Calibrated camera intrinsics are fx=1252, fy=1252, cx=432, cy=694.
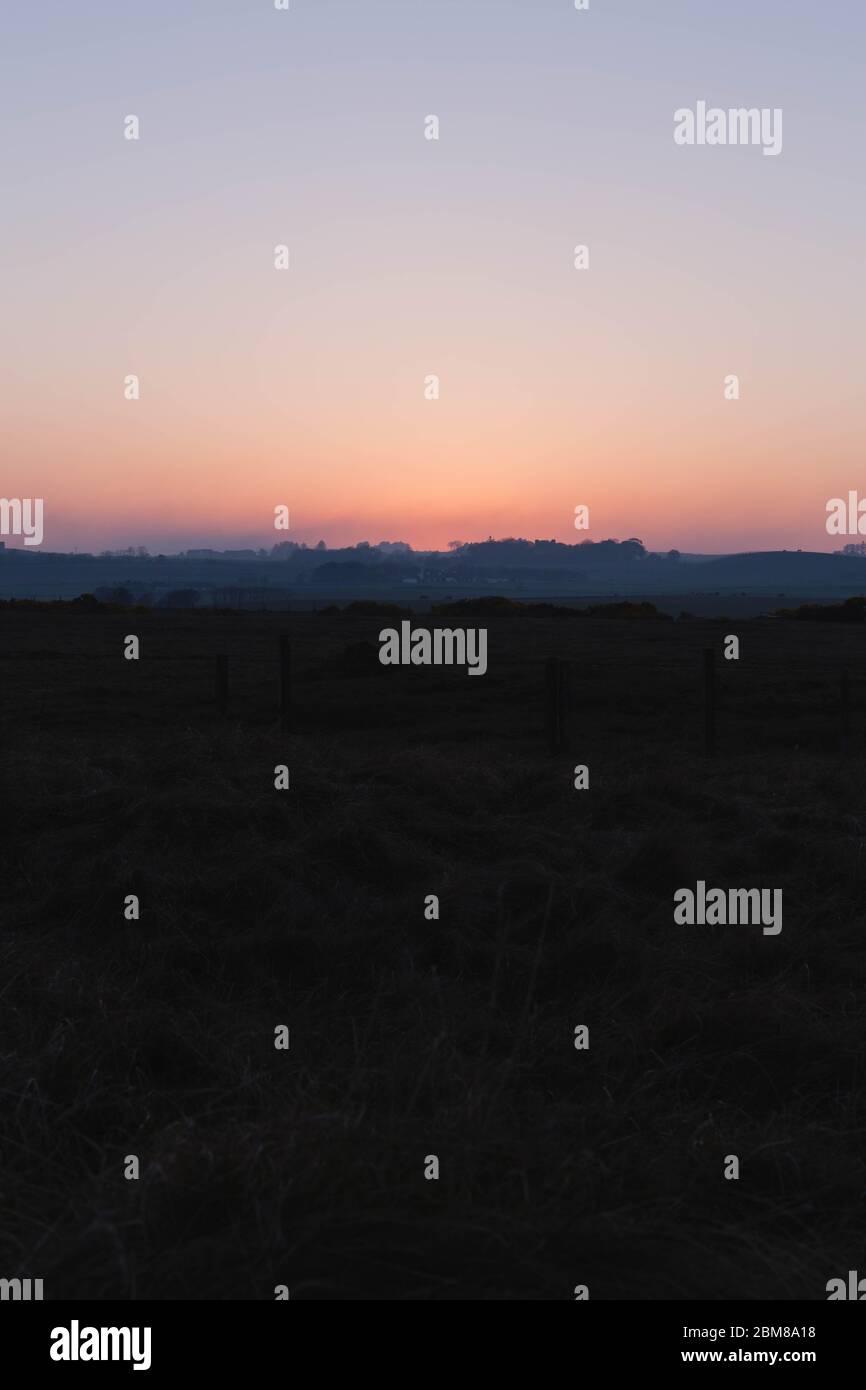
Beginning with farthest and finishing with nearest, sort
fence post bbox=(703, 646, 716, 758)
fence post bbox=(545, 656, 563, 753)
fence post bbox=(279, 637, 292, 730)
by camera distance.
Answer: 1. fence post bbox=(279, 637, 292, 730)
2. fence post bbox=(703, 646, 716, 758)
3. fence post bbox=(545, 656, 563, 753)

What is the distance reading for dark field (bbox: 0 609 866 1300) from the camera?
378 cm

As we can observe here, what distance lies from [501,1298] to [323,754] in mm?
9456

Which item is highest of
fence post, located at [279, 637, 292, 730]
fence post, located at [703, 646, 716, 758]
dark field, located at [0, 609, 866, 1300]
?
fence post, located at [279, 637, 292, 730]

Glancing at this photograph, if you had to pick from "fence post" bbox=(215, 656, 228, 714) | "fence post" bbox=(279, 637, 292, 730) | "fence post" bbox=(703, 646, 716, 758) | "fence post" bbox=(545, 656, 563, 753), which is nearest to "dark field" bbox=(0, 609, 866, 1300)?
"fence post" bbox=(545, 656, 563, 753)

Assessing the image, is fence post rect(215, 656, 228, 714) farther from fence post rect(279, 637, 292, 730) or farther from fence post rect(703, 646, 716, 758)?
fence post rect(703, 646, 716, 758)

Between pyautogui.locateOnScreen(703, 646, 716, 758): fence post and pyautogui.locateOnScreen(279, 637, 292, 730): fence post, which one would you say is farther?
pyautogui.locateOnScreen(279, 637, 292, 730): fence post

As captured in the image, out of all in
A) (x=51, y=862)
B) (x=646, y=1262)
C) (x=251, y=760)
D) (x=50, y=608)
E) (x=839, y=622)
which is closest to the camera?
(x=646, y=1262)

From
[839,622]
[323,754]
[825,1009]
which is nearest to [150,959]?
[825,1009]

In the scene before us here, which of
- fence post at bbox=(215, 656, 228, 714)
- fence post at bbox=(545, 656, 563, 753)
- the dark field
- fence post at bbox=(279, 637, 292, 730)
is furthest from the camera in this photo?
fence post at bbox=(215, 656, 228, 714)

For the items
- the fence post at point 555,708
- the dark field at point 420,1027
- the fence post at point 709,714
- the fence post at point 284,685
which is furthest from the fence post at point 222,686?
the fence post at point 709,714

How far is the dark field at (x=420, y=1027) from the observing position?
3.78 metres

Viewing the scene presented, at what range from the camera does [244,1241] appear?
12.1 feet

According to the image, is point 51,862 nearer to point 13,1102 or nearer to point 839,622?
point 13,1102
